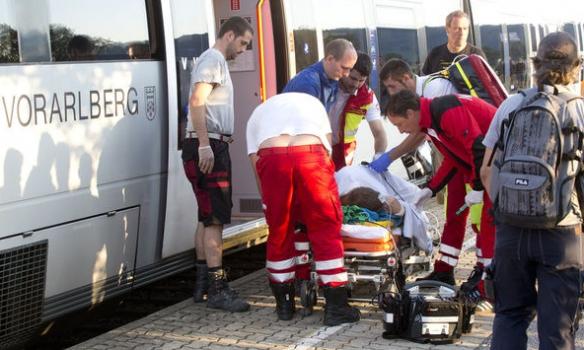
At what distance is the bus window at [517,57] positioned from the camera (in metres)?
14.2

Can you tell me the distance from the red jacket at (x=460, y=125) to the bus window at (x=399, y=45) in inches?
160

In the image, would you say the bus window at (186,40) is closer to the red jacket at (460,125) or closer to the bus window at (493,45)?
the red jacket at (460,125)

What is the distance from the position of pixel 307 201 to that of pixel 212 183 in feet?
2.59

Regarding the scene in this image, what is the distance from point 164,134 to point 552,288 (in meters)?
3.11

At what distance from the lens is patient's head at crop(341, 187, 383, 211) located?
6.71 m

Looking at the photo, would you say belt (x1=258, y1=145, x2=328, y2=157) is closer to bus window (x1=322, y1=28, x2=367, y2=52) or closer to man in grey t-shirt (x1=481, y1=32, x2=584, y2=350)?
man in grey t-shirt (x1=481, y1=32, x2=584, y2=350)

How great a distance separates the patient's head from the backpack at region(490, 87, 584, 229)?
8.02ft

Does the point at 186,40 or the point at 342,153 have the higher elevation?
the point at 186,40

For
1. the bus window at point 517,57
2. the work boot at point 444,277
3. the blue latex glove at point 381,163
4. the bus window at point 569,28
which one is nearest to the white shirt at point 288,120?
the blue latex glove at point 381,163

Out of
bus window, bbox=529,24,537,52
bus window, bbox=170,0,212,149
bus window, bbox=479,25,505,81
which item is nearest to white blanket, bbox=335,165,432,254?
bus window, bbox=170,0,212,149

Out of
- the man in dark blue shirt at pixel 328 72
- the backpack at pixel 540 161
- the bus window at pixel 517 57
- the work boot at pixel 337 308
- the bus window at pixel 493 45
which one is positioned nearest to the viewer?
the backpack at pixel 540 161

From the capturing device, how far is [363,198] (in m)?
6.74

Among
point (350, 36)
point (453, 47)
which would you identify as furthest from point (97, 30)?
point (350, 36)

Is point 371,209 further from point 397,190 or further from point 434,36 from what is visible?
point 434,36
